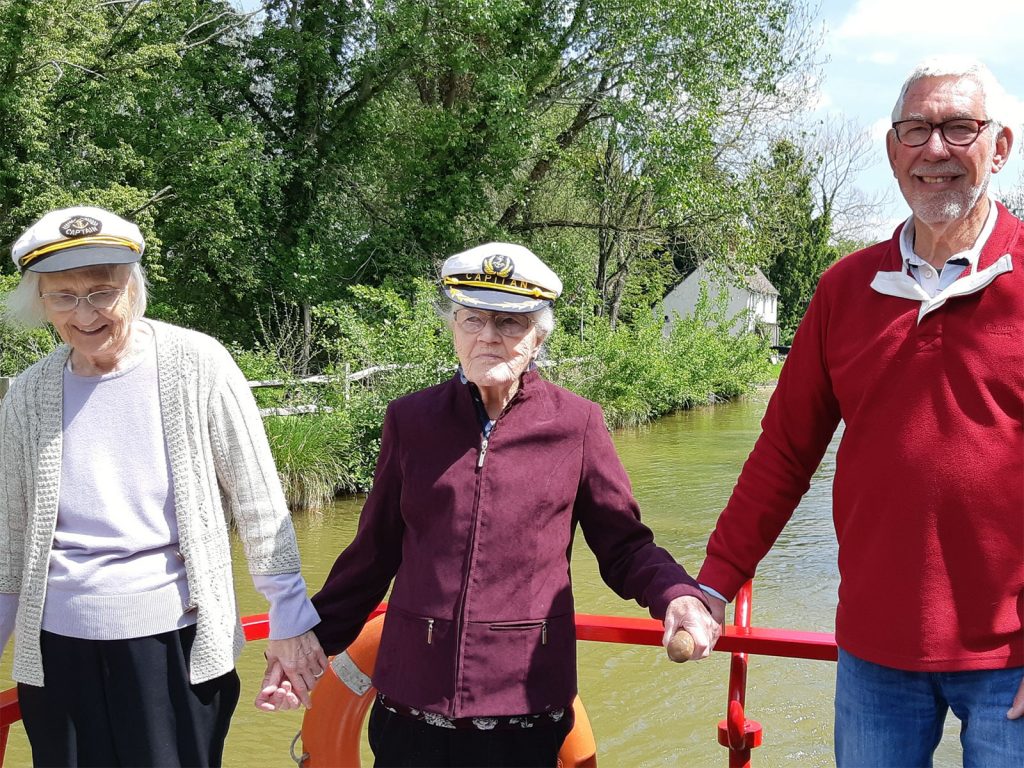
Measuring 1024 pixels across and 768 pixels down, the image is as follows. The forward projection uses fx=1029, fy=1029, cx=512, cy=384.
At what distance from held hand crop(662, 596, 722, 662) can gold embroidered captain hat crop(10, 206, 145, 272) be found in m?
1.35

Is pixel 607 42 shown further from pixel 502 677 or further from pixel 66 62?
pixel 502 677

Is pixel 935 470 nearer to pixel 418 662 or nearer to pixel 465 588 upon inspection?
pixel 465 588

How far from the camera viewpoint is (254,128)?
18.5 m

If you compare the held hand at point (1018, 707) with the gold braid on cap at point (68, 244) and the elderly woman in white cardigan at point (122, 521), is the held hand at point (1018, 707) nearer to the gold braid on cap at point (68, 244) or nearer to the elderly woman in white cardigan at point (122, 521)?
the elderly woman in white cardigan at point (122, 521)

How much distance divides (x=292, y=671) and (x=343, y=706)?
0.96ft

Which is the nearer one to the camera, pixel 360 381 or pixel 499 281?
pixel 499 281

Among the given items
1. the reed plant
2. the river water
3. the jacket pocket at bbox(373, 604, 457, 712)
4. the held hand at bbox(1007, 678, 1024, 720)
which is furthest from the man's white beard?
the reed plant

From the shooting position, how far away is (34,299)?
2184 mm

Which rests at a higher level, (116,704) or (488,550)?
(488,550)

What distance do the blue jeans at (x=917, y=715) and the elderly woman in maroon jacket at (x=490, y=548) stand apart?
31cm

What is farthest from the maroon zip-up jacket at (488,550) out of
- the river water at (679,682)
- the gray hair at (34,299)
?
the river water at (679,682)

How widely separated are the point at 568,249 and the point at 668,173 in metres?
3.67

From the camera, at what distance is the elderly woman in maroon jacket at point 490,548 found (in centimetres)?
210

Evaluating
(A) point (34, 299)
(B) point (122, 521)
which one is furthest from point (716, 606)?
(A) point (34, 299)
